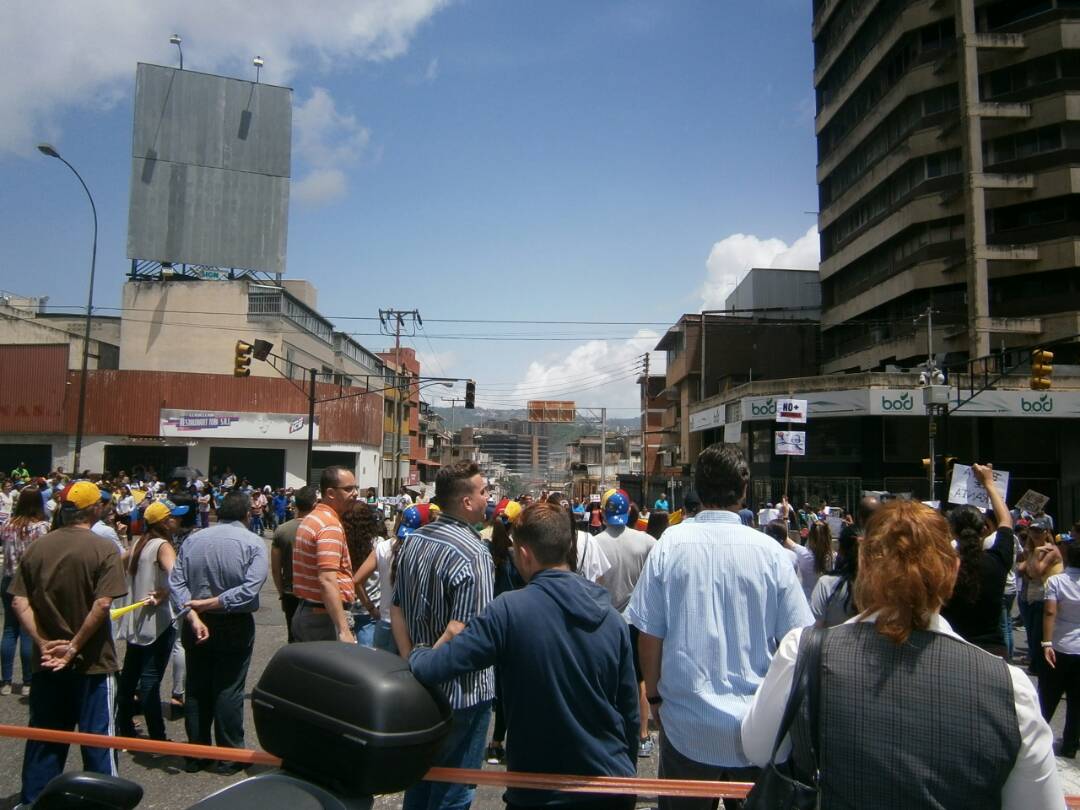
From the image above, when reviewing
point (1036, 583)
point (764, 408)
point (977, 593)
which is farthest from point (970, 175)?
point (977, 593)

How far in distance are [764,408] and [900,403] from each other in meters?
5.77

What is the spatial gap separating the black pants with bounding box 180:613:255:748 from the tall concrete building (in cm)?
3780

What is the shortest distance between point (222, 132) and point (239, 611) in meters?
50.3

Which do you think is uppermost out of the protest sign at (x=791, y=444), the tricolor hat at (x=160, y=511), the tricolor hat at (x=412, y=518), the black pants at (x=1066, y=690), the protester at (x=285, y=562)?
the protest sign at (x=791, y=444)

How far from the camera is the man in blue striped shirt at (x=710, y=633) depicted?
9.49 ft

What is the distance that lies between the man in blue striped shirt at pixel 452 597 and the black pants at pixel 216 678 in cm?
210

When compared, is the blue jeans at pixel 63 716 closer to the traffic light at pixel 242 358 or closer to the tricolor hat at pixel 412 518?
the tricolor hat at pixel 412 518

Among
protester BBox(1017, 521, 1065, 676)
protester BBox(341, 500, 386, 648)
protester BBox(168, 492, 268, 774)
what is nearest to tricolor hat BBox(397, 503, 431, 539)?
protester BBox(341, 500, 386, 648)

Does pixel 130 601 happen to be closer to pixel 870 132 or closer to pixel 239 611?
pixel 239 611

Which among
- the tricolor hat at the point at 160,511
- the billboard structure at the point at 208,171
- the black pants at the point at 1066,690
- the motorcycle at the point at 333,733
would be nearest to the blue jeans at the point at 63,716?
the tricolor hat at the point at 160,511

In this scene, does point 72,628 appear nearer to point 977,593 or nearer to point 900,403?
point 977,593

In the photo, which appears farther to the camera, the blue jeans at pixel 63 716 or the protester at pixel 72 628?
the protester at pixel 72 628

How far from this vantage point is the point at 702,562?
3.03 meters

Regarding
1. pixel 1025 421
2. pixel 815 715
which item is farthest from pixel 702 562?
pixel 1025 421
